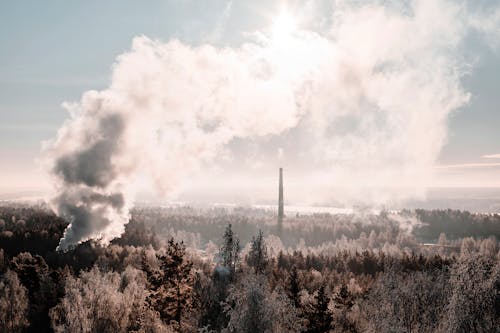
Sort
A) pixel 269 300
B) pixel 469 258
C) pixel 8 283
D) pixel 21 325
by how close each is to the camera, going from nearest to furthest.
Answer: pixel 269 300
pixel 469 258
pixel 21 325
pixel 8 283

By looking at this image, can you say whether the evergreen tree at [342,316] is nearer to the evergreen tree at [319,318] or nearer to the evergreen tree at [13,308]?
the evergreen tree at [319,318]

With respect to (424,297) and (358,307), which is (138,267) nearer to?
(358,307)

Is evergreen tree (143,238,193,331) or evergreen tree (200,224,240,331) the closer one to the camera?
evergreen tree (143,238,193,331)

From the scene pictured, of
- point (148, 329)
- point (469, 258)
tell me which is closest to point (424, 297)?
point (469, 258)

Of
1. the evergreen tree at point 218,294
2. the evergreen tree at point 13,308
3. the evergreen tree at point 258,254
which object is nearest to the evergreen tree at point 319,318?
the evergreen tree at point 218,294

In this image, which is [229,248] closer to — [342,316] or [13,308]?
[342,316]

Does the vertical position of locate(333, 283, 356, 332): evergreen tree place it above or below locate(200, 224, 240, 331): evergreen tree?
above

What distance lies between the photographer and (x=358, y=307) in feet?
170

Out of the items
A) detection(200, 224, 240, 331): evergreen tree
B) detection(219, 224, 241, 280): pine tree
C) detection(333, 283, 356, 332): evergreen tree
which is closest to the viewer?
detection(333, 283, 356, 332): evergreen tree

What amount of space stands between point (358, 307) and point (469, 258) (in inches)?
1019

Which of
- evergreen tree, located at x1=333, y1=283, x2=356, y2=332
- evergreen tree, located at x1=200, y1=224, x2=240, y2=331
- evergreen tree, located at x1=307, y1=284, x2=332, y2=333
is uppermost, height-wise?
evergreen tree, located at x1=307, y1=284, x2=332, y2=333

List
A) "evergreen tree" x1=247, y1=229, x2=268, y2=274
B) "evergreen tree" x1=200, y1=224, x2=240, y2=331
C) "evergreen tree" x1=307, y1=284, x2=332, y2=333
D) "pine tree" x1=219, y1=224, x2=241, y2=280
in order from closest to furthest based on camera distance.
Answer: "evergreen tree" x1=307, y1=284, x2=332, y2=333 → "evergreen tree" x1=200, y1=224, x2=240, y2=331 → "pine tree" x1=219, y1=224, x2=241, y2=280 → "evergreen tree" x1=247, y1=229, x2=268, y2=274

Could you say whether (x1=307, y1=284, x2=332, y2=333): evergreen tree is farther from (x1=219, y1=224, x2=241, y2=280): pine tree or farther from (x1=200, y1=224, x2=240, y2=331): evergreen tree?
(x1=219, y1=224, x2=241, y2=280): pine tree

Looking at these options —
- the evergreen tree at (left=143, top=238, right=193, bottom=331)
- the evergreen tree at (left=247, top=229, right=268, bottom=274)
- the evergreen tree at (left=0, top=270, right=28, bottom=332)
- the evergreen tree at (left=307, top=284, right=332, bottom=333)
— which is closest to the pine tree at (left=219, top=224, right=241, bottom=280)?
the evergreen tree at (left=247, top=229, right=268, bottom=274)
